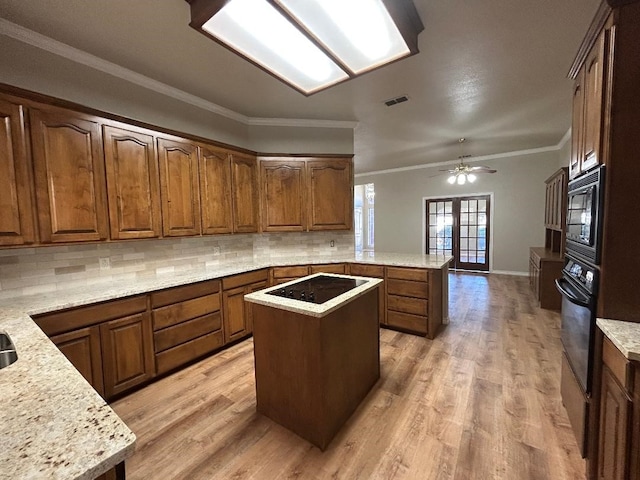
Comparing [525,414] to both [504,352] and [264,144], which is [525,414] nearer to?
[504,352]

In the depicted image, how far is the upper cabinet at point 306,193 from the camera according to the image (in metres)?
3.67

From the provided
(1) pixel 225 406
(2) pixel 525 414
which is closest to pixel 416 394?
(2) pixel 525 414

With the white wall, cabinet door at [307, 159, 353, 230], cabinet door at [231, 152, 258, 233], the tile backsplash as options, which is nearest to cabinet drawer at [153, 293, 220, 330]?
the tile backsplash

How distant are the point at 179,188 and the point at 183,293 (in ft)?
3.41

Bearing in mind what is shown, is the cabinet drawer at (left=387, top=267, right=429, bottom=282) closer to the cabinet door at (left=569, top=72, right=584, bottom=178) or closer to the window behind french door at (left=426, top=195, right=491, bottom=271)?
the cabinet door at (left=569, top=72, right=584, bottom=178)

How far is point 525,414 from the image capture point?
6.38 feet

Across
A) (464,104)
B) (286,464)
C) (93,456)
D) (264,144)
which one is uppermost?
(464,104)

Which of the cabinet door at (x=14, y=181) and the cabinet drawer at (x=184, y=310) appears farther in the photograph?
the cabinet drawer at (x=184, y=310)

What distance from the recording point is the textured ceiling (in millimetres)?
1859

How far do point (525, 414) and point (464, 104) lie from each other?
10.6 ft

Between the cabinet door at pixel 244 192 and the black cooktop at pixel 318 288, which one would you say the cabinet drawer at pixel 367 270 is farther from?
the cabinet door at pixel 244 192

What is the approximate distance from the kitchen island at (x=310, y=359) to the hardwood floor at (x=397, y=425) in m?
0.12

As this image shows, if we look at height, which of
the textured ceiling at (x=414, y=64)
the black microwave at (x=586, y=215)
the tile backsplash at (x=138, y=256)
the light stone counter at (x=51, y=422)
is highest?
the textured ceiling at (x=414, y=64)

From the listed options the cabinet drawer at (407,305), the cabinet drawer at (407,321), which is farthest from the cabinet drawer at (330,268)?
the cabinet drawer at (407,321)
